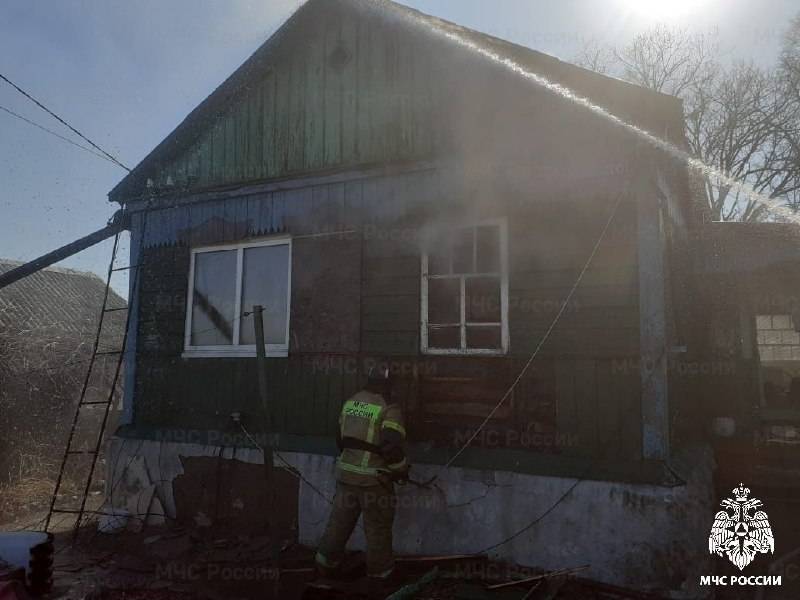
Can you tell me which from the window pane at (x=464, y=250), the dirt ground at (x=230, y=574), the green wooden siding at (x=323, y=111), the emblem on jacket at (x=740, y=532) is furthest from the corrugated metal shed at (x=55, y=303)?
the emblem on jacket at (x=740, y=532)

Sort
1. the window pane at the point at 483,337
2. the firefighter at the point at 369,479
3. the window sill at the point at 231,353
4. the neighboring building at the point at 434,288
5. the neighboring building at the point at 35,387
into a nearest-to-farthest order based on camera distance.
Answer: the firefighter at the point at 369,479, the neighboring building at the point at 434,288, the window pane at the point at 483,337, the window sill at the point at 231,353, the neighboring building at the point at 35,387

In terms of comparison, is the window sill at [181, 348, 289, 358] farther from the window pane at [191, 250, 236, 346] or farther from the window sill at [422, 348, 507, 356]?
the window sill at [422, 348, 507, 356]

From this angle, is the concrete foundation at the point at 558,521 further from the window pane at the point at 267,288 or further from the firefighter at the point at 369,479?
the window pane at the point at 267,288

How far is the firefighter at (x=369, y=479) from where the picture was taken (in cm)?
528

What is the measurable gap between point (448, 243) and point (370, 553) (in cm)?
339

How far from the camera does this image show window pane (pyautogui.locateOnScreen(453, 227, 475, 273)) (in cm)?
640

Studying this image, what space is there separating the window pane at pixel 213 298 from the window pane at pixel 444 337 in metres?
3.09

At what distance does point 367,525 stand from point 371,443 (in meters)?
0.78

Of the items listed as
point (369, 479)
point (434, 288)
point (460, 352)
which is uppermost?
point (434, 288)

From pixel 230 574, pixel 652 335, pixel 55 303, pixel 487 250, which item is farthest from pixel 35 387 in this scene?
pixel 652 335

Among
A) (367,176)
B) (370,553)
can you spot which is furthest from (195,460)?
(367,176)

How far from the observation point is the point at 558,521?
17.9ft

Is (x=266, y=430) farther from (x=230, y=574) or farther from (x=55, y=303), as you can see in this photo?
(x=55, y=303)

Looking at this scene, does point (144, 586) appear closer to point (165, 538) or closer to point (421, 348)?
point (165, 538)
